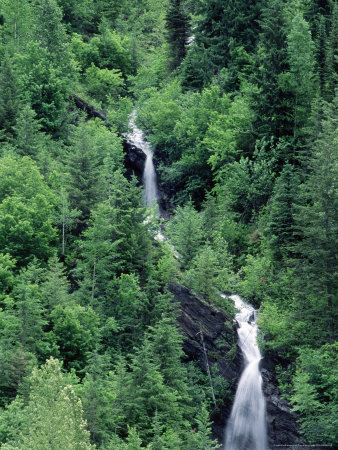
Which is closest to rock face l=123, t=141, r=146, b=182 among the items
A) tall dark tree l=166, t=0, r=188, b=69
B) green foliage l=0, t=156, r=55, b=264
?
tall dark tree l=166, t=0, r=188, b=69

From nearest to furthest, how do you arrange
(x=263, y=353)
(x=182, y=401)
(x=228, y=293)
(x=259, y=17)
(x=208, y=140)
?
(x=182, y=401)
(x=263, y=353)
(x=228, y=293)
(x=208, y=140)
(x=259, y=17)

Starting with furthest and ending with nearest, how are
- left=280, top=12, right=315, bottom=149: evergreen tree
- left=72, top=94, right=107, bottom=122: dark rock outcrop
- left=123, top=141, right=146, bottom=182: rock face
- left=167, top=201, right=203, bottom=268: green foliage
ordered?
left=72, top=94, right=107, bottom=122: dark rock outcrop → left=123, top=141, right=146, bottom=182: rock face → left=280, top=12, right=315, bottom=149: evergreen tree → left=167, top=201, right=203, bottom=268: green foliage

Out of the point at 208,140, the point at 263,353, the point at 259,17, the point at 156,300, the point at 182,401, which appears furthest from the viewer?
the point at 259,17

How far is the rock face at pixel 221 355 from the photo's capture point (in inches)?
1228

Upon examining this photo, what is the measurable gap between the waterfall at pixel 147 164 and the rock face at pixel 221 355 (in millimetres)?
16172

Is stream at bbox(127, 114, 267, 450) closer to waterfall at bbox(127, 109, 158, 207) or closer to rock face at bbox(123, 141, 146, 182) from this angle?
waterfall at bbox(127, 109, 158, 207)

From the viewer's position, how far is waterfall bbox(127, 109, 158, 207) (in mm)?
49625

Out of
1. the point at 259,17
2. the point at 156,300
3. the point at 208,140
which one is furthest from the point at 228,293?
the point at 259,17

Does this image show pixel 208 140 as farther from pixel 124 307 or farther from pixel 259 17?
pixel 124 307

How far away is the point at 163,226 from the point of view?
45469 millimetres

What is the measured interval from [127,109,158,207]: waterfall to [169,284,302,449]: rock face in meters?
16.2

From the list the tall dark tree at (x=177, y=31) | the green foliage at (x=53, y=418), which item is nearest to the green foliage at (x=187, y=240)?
the green foliage at (x=53, y=418)

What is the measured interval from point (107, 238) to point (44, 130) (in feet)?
56.7

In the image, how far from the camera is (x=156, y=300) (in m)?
31.1
